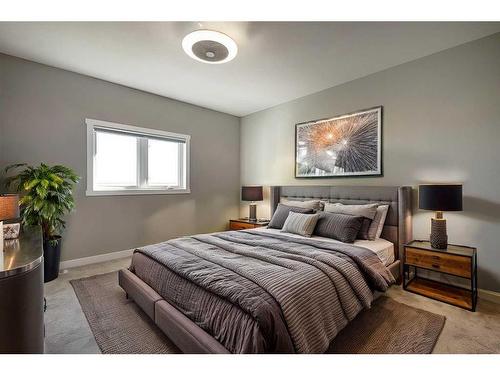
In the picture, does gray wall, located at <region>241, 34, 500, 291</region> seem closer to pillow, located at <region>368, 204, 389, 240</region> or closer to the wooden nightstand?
pillow, located at <region>368, 204, 389, 240</region>

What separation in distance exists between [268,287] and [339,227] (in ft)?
5.03

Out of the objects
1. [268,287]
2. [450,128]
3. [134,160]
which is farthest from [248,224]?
[450,128]

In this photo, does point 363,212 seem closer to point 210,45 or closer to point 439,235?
point 439,235

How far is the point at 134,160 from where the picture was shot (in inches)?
150

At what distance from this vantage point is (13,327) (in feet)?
3.42

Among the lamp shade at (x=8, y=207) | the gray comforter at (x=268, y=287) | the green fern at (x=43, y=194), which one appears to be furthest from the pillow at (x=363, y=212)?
the green fern at (x=43, y=194)

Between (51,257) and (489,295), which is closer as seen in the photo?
(489,295)

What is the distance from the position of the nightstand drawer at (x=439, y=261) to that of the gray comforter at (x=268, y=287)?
0.47m

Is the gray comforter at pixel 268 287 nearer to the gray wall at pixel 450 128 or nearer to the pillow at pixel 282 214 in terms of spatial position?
the pillow at pixel 282 214

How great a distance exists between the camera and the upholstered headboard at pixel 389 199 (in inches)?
107

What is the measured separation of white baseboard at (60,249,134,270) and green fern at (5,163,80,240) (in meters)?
0.52

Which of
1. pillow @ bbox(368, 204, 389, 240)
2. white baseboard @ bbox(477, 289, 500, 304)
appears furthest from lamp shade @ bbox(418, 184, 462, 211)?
white baseboard @ bbox(477, 289, 500, 304)

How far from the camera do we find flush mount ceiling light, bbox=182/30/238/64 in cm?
222
